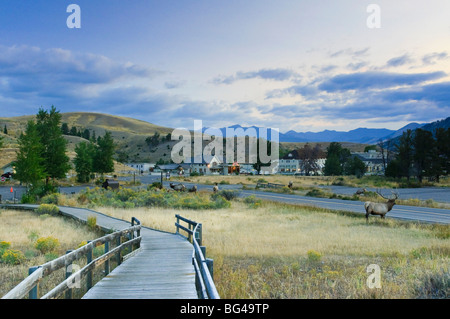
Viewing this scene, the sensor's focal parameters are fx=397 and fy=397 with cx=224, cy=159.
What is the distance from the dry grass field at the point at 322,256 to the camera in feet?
33.2

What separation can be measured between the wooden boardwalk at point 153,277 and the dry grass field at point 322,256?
1153 mm

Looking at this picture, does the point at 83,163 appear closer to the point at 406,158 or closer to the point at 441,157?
the point at 406,158

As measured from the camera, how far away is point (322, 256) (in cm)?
1502

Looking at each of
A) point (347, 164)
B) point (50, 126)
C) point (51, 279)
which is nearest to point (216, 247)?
point (51, 279)

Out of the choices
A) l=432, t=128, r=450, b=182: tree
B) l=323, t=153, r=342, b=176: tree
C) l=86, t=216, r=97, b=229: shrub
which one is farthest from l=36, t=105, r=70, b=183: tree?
l=323, t=153, r=342, b=176: tree

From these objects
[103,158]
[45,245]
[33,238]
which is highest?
[103,158]

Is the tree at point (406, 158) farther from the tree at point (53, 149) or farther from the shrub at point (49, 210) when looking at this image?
the shrub at point (49, 210)

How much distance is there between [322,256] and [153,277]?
7.47 metres

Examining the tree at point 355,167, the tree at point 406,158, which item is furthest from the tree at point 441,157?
the tree at point 355,167

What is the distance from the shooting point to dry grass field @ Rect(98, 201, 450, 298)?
399 inches

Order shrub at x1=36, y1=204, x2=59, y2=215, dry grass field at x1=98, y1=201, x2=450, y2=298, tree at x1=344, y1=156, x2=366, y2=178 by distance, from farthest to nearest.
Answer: tree at x1=344, y1=156, x2=366, y2=178 < shrub at x1=36, y1=204, x2=59, y2=215 < dry grass field at x1=98, y1=201, x2=450, y2=298

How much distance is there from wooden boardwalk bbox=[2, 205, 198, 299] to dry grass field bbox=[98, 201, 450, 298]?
1.15 meters

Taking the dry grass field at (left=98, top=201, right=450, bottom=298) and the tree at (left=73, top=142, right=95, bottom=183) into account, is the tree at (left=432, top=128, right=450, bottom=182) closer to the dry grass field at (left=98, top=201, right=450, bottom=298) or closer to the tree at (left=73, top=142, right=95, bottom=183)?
the dry grass field at (left=98, top=201, right=450, bottom=298)

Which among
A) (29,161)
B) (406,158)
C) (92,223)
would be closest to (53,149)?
(29,161)
